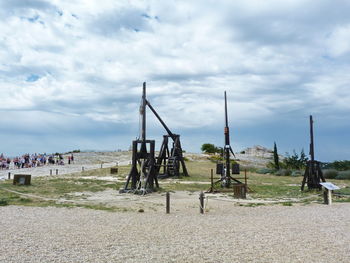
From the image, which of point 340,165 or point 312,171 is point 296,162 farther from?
point 312,171

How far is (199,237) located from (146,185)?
9.65 meters

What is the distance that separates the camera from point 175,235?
8234 mm

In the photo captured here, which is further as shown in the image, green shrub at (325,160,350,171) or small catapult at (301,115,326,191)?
green shrub at (325,160,350,171)

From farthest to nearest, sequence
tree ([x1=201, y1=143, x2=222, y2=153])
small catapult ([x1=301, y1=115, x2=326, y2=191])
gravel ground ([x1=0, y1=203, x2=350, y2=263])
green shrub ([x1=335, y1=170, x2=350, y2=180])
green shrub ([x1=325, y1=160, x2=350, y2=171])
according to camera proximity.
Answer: tree ([x1=201, y1=143, x2=222, y2=153]), green shrub ([x1=325, y1=160, x2=350, y2=171]), green shrub ([x1=335, y1=170, x2=350, y2=180]), small catapult ([x1=301, y1=115, x2=326, y2=191]), gravel ground ([x1=0, y1=203, x2=350, y2=263])

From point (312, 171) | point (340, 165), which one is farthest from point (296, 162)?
point (312, 171)

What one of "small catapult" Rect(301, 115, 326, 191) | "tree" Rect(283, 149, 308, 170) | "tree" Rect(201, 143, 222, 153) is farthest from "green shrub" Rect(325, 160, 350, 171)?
"tree" Rect(201, 143, 222, 153)

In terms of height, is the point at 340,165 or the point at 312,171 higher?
the point at 340,165

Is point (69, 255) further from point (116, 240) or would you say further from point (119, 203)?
point (119, 203)

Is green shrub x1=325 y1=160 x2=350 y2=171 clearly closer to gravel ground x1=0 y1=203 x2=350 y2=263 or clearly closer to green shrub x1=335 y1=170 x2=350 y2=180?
green shrub x1=335 y1=170 x2=350 y2=180

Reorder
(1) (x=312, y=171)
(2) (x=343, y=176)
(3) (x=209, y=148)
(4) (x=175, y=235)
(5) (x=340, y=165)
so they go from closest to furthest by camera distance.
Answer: (4) (x=175, y=235), (1) (x=312, y=171), (2) (x=343, y=176), (5) (x=340, y=165), (3) (x=209, y=148)

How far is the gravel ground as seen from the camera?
6582 millimetres

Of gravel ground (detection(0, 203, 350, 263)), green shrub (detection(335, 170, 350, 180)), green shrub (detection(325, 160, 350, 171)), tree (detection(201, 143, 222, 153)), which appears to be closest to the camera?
gravel ground (detection(0, 203, 350, 263))

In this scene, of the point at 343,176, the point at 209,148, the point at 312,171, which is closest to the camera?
the point at 312,171

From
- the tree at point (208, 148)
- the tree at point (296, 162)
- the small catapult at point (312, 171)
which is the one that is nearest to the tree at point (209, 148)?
the tree at point (208, 148)
